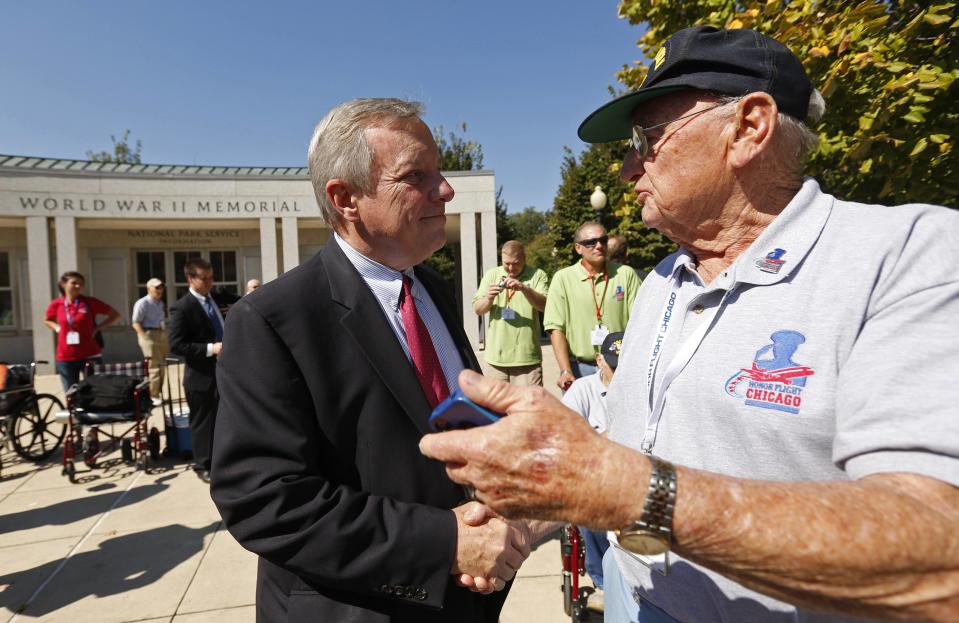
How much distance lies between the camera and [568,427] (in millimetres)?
970

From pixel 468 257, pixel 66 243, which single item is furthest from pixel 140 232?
pixel 468 257

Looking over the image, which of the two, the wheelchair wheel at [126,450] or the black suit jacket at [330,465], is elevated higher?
the black suit jacket at [330,465]

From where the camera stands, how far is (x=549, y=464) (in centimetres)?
96

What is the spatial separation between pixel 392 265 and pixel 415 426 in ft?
2.13

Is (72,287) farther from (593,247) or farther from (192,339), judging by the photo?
(593,247)

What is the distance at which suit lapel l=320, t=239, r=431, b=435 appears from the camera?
1552 millimetres

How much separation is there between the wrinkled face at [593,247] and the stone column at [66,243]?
14.4m

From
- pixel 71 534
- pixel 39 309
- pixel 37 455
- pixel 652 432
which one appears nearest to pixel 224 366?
pixel 652 432

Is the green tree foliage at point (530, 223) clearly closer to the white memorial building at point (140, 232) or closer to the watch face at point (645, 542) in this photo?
the white memorial building at point (140, 232)

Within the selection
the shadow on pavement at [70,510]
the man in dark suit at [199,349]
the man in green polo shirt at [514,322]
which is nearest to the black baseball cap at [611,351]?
the man in green polo shirt at [514,322]

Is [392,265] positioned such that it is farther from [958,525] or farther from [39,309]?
[39,309]

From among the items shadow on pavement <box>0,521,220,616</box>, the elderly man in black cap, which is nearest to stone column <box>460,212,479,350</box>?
shadow on pavement <box>0,521,220,616</box>

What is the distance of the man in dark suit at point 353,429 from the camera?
1366 mm

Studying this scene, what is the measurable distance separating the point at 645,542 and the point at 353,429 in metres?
0.90
